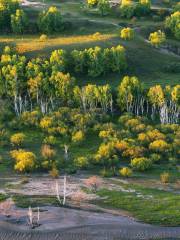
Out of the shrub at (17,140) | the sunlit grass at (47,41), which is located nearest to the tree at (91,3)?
the sunlit grass at (47,41)

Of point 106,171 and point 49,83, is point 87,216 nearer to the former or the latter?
point 106,171

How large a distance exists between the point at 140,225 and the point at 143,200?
4.97 metres

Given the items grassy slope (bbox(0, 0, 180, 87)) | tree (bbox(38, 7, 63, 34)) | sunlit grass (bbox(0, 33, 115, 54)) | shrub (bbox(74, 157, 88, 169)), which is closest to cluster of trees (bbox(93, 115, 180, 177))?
shrub (bbox(74, 157, 88, 169))

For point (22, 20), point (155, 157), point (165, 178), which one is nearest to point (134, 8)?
point (22, 20)

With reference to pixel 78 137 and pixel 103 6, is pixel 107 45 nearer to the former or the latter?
pixel 103 6

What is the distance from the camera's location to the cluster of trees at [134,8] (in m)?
126

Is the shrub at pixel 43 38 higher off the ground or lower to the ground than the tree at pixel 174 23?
lower

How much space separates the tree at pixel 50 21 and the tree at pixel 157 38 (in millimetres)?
19155

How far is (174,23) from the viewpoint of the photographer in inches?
4670

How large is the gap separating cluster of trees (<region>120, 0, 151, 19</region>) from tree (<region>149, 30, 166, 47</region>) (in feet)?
50.2

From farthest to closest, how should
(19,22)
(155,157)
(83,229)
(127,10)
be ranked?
(127,10) < (19,22) < (155,157) < (83,229)

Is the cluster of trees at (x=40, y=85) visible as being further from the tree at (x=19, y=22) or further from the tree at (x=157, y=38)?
the tree at (x=157, y=38)

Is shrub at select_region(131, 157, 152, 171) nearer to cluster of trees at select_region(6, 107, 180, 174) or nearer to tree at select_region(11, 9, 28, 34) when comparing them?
cluster of trees at select_region(6, 107, 180, 174)

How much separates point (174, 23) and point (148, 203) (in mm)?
69080
